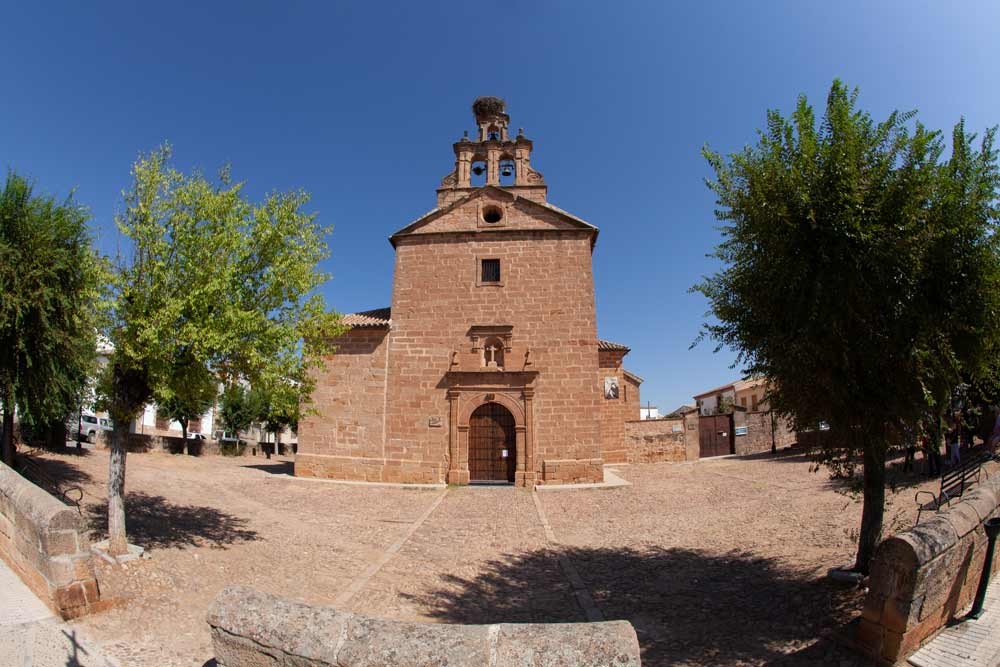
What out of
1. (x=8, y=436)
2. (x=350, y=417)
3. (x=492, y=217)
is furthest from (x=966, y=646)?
(x=492, y=217)

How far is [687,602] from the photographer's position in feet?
21.6

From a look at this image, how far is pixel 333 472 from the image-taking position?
1780 centimetres

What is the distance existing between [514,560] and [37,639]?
5.92 m

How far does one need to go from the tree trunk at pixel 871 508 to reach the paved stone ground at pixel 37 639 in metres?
7.43

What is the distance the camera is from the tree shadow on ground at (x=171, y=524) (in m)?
8.34

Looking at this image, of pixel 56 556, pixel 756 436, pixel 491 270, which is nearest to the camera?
pixel 56 556

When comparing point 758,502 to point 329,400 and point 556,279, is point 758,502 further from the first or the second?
point 329,400

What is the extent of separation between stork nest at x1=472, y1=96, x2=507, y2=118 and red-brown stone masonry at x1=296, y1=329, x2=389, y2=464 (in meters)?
9.17

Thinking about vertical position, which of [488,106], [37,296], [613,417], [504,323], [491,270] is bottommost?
[613,417]

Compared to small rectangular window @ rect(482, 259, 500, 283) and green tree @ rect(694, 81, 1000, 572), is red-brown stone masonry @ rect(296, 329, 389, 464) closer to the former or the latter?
small rectangular window @ rect(482, 259, 500, 283)

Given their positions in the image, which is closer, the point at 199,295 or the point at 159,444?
the point at 199,295

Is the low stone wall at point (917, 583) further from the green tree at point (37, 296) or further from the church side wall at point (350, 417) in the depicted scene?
the church side wall at point (350, 417)

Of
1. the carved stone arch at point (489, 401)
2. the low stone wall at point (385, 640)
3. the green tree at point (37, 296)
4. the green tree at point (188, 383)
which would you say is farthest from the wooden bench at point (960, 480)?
the green tree at point (37, 296)

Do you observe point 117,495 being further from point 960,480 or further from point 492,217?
point 492,217
